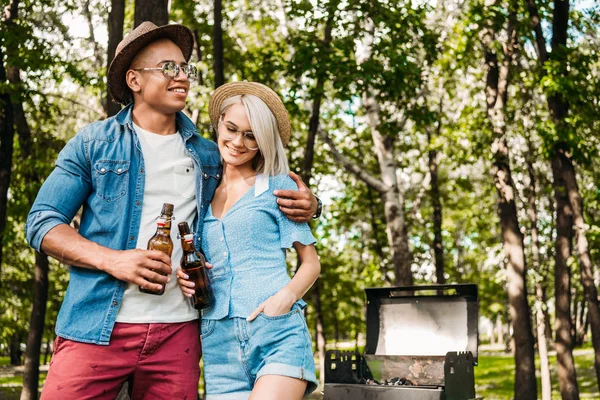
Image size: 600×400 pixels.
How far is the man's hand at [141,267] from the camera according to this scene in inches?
119

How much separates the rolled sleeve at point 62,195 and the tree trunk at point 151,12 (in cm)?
→ 367

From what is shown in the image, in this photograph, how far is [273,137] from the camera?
11.5 ft

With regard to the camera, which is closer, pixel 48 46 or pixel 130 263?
pixel 130 263

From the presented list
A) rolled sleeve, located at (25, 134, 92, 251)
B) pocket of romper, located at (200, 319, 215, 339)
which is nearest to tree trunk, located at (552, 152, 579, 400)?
pocket of romper, located at (200, 319, 215, 339)

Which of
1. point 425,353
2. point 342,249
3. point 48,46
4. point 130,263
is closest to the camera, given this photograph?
point 130,263

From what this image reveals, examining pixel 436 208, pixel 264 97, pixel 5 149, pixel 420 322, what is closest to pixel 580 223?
pixel 420 322

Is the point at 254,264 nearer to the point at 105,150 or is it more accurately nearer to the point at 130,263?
the point at 130,263

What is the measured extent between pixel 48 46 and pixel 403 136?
14.0 meters

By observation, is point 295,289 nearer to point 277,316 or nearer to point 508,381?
point 277,316

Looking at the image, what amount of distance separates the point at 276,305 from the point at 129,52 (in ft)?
4.48

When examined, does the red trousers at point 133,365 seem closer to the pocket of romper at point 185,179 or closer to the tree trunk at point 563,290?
the pocket of romper at point 185,179

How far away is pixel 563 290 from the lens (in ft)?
48.2

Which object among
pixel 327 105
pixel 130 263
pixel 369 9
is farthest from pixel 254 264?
pixel 327 105

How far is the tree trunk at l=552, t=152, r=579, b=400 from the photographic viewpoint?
46.8 feet
